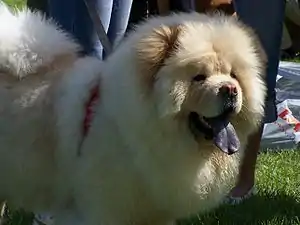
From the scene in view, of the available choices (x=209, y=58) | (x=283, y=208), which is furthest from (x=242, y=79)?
(x=283, y=208)

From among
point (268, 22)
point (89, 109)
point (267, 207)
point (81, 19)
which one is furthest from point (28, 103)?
point (267, 207)

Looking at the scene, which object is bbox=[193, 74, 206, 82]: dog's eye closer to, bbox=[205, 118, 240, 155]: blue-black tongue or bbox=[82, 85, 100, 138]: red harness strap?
bbox=[205, 118, 240, 155]: blue-black tongue

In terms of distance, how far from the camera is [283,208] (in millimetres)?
3396

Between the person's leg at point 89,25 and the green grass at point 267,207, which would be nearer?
the person's leg at point 89,25

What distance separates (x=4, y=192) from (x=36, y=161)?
249 millimetres

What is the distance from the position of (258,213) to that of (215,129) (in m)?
1.23

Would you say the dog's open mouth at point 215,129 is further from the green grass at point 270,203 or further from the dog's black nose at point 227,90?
the green grass at point 270,203

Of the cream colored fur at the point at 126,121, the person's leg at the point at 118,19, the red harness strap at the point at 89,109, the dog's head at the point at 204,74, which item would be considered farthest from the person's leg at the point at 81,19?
the dog's head at the point at 204,74

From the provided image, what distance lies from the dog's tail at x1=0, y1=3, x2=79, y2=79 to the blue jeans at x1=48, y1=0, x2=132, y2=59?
0.14 m

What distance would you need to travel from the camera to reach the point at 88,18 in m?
2.93

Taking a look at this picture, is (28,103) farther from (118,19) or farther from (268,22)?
(268,22)

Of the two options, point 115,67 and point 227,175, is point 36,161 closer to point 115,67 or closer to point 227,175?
point 115,67

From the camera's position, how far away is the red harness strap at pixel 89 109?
2430 millimetres

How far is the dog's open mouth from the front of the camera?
226 cm
